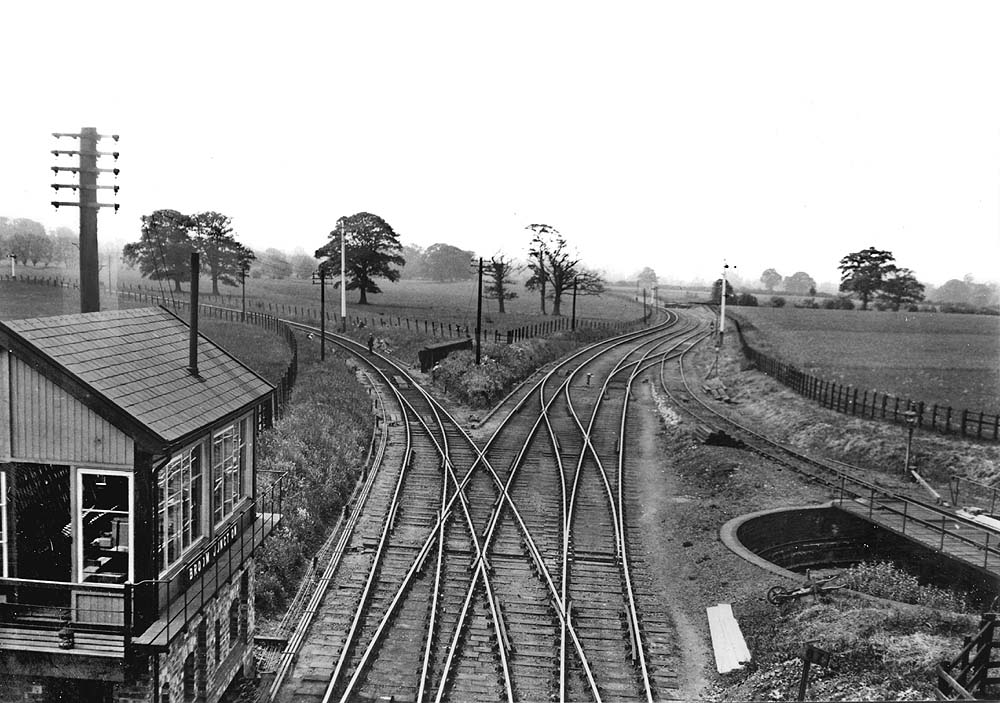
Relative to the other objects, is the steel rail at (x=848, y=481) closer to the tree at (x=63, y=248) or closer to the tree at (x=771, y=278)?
the tree at (x=63, y=248)

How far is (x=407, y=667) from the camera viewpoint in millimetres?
11898

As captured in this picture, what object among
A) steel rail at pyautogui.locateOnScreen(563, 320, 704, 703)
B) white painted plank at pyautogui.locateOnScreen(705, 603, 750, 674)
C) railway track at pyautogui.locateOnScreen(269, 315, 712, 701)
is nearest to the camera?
railway track at pyautogui.locateOnScreen(269, 315, 712, 701)

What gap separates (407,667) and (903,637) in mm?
7229

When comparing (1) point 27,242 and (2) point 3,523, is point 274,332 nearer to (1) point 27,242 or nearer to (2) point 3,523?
(1) point 27,242

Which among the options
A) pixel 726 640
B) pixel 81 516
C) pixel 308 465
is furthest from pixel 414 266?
pixel 81 516

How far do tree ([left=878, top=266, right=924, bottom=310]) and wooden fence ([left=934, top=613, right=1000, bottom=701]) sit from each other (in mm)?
71787

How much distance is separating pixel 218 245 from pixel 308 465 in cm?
3567

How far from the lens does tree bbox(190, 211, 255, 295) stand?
47.2 m

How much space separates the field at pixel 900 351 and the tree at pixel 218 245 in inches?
1316

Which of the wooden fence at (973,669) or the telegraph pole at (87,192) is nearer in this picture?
the wooden fence at (973,669)

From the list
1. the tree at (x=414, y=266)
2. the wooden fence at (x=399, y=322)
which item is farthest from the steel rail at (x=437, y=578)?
the tree at (x=414, y=266)

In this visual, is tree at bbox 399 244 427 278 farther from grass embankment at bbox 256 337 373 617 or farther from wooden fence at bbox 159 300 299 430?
grass embankment at bbox 256 337 373 617

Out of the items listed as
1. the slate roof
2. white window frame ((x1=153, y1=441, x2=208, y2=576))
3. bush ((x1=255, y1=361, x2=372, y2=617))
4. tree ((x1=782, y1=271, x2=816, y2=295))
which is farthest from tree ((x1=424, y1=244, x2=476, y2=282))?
white window frame ((x1=153, y1=441, x2=208, y2=576))

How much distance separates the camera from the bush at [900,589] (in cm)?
1348
